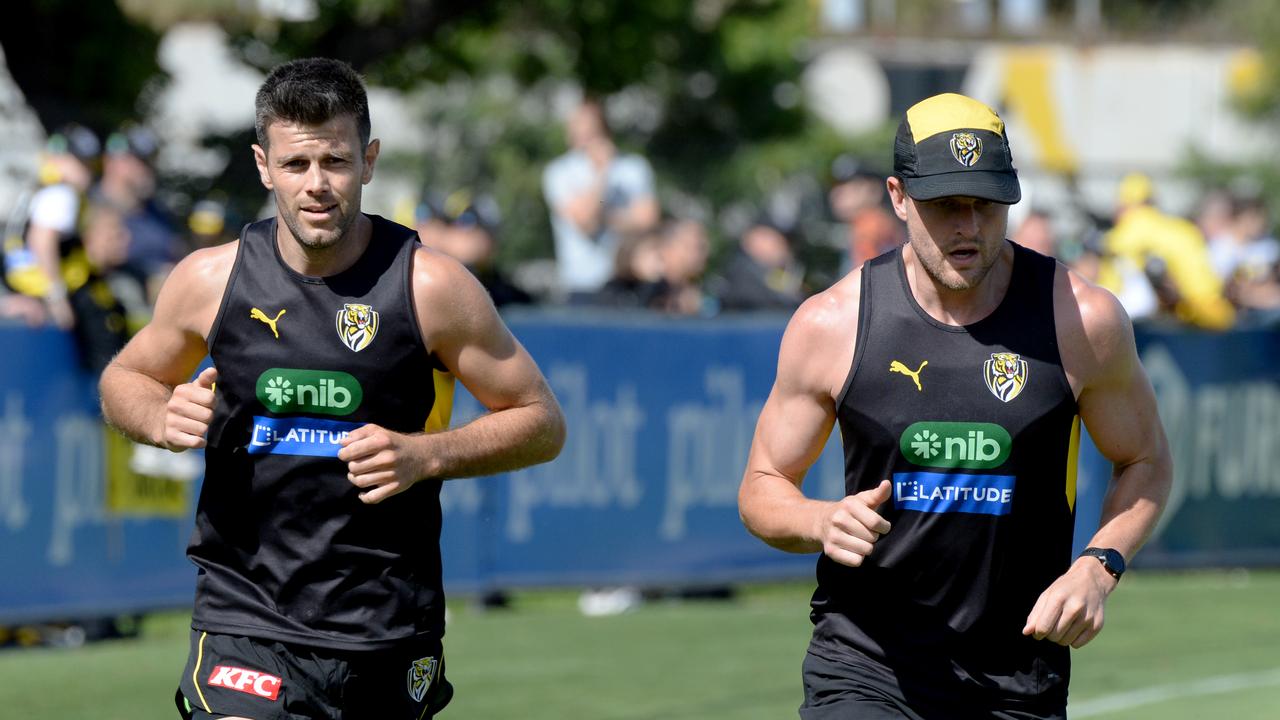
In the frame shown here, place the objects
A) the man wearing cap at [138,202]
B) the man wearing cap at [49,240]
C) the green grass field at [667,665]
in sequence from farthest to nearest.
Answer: the man wearing cap at [138,202] → the man wearing cap at [49,240] → the green grass field at [667,665]

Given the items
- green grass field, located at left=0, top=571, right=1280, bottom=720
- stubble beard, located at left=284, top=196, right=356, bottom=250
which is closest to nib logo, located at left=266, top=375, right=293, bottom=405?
stubble beard, located at left=284, top=196, right=356, bottom=250

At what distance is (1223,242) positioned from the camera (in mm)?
17844

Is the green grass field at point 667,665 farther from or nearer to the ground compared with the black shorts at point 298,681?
nearer to the ground

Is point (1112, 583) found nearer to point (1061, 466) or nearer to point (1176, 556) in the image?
point (1061, 466)

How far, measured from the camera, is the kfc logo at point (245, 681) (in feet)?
16.3

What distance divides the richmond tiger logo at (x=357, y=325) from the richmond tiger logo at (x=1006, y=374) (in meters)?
1.55

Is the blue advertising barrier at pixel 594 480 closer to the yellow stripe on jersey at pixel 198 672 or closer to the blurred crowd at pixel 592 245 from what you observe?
the blurred crowd at pixel 592 245

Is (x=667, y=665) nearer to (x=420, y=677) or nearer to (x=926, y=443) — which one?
(x=420, y=677)

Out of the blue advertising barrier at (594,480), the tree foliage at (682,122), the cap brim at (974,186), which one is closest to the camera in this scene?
the cap brim at (974,186)

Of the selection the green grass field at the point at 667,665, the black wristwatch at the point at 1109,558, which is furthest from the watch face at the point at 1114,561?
the green grass field at the point at 667,665

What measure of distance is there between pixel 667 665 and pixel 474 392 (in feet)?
17.3

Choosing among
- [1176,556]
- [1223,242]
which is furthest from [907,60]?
[1176,556]

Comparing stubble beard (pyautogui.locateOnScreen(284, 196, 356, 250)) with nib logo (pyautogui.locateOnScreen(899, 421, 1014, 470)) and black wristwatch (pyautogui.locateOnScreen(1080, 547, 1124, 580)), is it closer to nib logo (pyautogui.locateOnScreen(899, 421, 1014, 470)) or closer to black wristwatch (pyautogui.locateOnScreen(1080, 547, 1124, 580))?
nib logo (pyautogui.locateOnScreen(899, 421, 1014, 470))

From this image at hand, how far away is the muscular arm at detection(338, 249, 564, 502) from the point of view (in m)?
4.92
